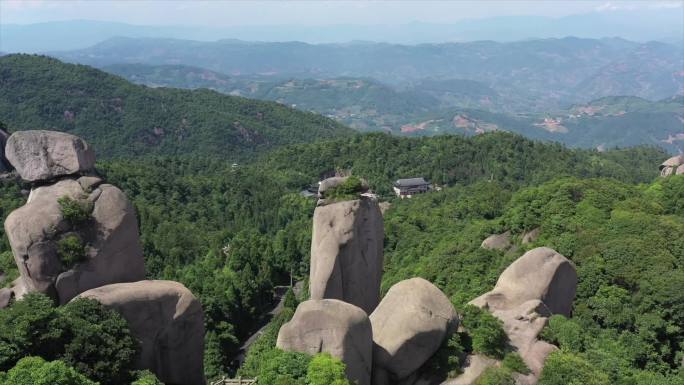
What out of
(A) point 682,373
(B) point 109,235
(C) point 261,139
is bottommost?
(C) point 261,139

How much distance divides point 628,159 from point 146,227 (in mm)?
119556

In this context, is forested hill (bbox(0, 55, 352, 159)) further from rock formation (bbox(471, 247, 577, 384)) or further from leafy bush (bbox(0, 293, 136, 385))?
leafy bush (bbox(0, 293, 136, 385))

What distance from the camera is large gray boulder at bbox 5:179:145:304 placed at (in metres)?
19.0

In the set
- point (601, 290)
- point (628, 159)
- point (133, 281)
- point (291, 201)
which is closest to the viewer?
point (133, 281)

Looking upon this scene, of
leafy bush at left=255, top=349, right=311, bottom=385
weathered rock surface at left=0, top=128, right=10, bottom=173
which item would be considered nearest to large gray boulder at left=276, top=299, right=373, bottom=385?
leafy bush at left=255, top=349, right=311, bottom=385

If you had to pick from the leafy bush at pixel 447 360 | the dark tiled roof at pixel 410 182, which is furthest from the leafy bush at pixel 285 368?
the dark tiled roof at pixel 410 182

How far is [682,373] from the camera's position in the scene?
2302cm

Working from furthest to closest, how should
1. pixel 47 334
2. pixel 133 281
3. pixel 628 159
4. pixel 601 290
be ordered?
pixel 628 159 → pixel 601 290 → pixel 133 281 → pixel 47 334

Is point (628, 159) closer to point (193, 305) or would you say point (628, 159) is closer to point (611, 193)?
point (611, 193)

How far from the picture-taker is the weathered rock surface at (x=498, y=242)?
40.9 meters

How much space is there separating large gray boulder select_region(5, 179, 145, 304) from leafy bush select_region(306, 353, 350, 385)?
30.1 ft

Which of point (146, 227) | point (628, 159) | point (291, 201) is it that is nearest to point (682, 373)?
point (146, 227)

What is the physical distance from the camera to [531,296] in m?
24.9

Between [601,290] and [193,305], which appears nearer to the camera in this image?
[193,305]
